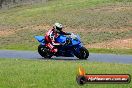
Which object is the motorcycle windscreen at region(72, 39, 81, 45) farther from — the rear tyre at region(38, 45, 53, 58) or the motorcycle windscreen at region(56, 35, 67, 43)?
the rear tyre at region(38, 45, 53, 58)

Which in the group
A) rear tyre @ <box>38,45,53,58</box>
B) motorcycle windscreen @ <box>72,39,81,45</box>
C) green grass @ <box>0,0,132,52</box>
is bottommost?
green grass @ <box>0,0,132,52</box>

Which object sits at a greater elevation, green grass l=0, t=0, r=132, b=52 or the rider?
the rider

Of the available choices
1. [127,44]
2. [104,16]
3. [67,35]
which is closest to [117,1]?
[104,16]

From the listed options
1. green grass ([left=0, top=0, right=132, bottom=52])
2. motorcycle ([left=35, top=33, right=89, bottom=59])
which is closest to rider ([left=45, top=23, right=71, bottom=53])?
motorcycle ([left=35, top=33, right=89, bottom=59])

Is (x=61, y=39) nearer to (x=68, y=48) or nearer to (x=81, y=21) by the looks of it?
(x=68, y=48)

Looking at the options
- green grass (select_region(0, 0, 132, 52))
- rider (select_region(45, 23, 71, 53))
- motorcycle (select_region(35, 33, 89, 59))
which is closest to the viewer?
motorcycle (select_region(35, 33, 89, 59))

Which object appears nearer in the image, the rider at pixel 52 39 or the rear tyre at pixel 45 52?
the rider at pixel 52 39

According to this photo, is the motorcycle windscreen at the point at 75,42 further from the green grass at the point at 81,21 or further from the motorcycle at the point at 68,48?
the green grass at the point at 81,21

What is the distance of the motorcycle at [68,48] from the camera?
73.6 ft

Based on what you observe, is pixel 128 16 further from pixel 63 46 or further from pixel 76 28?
pixel 63 46

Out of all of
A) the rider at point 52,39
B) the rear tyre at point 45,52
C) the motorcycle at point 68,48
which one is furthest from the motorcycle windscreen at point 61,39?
the rear tyre at point 45,52

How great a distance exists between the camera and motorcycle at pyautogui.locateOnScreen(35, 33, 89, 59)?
2244 cm

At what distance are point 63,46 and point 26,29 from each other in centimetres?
2016

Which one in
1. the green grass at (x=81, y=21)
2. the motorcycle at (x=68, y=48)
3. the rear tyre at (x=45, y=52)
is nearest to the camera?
the motorcycle at (x=68, y=48)
